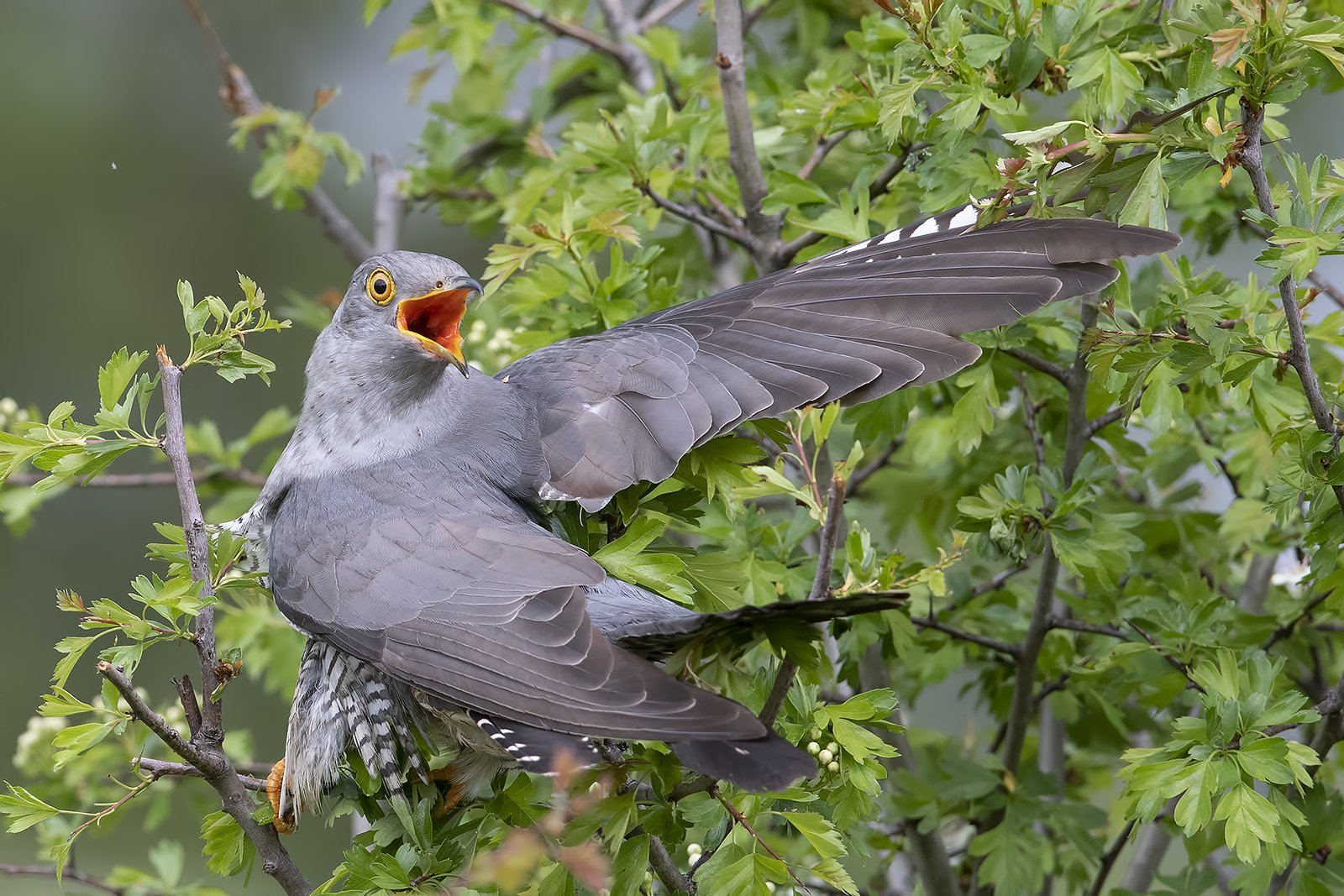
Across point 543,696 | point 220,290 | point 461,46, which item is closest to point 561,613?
point 543,696

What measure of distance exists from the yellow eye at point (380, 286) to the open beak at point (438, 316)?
0.15 ft

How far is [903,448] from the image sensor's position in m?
3.45

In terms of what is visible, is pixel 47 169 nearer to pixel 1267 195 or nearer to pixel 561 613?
pixel 561 613

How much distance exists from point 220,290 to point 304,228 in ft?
3.12

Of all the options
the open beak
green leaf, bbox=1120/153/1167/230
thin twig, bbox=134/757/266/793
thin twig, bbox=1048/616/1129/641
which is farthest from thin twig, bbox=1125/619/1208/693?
thin twig, bbox=134/757/266/793

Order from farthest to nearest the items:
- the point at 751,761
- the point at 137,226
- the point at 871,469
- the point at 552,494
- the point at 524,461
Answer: the point at 137,226, the point at 871,469, the point at 524,461, the point at 552,494, the point at 751,761

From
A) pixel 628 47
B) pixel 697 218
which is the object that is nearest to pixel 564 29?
pixel 628 47

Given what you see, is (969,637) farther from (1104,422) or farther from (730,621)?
(730,621)

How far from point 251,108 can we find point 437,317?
1325 mm

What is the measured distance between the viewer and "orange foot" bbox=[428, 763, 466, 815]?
7.17 ft

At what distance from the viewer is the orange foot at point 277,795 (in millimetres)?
2295

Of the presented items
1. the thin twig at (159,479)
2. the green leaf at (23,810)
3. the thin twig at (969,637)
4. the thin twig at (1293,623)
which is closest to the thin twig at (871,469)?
the thin twig at (969,637)

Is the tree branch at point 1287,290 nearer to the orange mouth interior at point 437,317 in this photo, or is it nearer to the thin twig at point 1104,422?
the thin twig at point 1104,422

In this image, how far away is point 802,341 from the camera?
241cm
